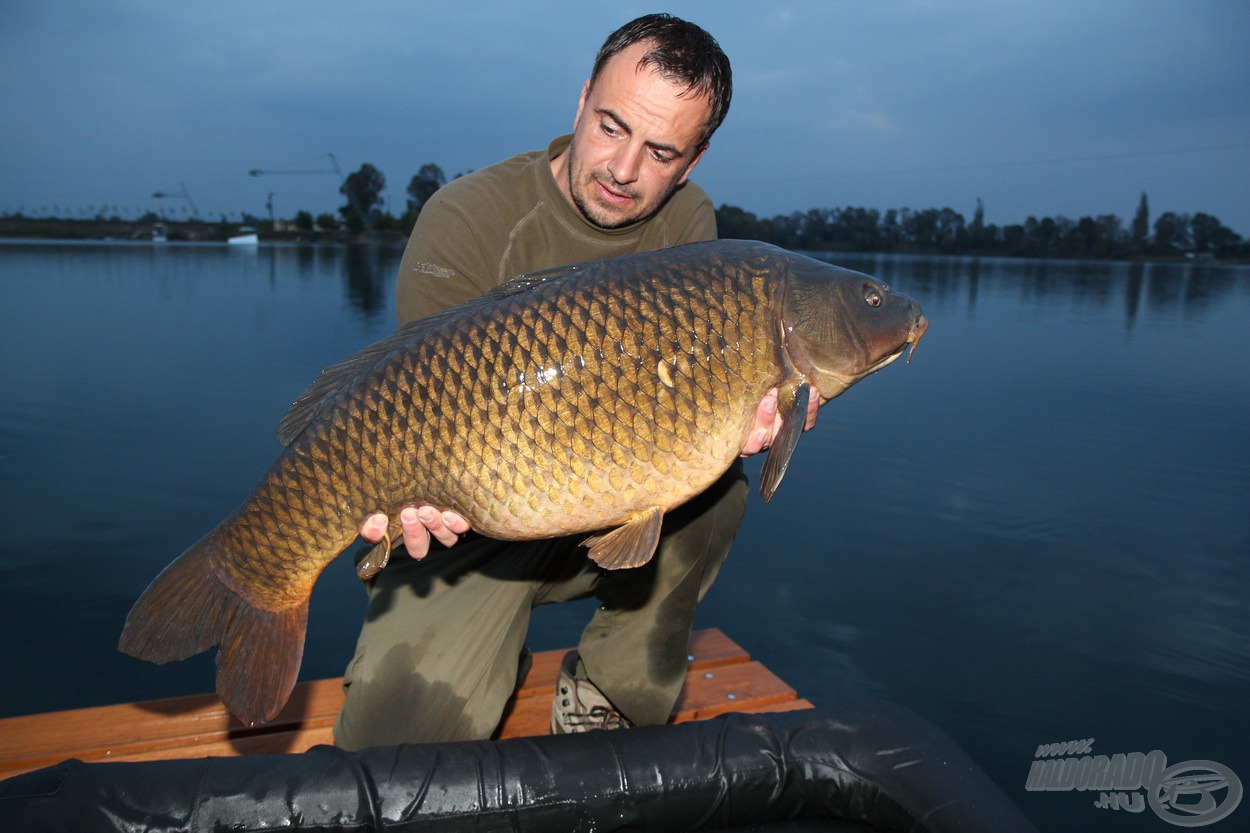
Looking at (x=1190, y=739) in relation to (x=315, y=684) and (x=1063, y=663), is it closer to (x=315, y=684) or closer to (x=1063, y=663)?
(x=1063, y=663)

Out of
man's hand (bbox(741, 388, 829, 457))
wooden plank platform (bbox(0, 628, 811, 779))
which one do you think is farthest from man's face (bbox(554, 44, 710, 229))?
wooden plank platform (bbox(0, 628, 811, 779))

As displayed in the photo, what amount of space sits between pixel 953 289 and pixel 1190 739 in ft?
58.3

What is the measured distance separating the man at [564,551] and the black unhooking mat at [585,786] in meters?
0.28

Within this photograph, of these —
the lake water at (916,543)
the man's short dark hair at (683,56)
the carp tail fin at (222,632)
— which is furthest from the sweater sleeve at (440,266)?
the lake water at (916,543)

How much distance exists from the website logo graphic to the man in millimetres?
1275

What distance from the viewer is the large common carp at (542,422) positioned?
1439mm

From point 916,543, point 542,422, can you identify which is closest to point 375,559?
point 542,422

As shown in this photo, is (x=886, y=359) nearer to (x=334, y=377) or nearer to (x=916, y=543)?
(x=334, y=377)

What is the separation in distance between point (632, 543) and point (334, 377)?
621 mm

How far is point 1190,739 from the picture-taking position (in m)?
2.77

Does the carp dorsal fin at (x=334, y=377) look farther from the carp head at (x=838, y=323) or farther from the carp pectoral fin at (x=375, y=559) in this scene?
the carp head at (x=838, y=323)

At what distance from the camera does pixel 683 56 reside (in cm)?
187

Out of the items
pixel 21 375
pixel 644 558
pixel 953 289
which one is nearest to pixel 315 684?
pixel 644 558

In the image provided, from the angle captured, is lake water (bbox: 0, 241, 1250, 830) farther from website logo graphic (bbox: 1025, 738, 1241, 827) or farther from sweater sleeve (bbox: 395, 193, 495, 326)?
sweater sleeve (bbox: 395, 193, 495, 326)
